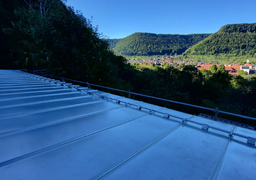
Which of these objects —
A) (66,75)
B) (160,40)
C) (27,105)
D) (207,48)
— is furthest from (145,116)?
(160,40)

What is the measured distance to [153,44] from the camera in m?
130

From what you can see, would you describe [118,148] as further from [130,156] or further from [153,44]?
[153,44]

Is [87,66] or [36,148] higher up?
[87,66]

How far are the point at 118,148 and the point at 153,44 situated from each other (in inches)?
5475

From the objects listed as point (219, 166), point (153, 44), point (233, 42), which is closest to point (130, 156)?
point (219, 166)

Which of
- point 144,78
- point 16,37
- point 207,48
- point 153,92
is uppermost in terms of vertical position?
point 207,48

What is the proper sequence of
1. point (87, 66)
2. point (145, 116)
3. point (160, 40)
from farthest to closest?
point (160, 40), point (87, 66), point (145, 116)

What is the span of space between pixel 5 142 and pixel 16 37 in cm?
1703

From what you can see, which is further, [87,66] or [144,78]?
[144,78]

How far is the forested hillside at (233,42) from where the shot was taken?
Answer: 3543 inches

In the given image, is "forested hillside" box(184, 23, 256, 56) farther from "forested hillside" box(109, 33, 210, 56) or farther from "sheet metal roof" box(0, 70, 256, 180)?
"sheet metal roof" box(0, 70, 256, 180)

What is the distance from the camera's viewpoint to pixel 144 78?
23.1 meters

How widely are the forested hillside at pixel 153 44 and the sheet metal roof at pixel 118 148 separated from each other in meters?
126

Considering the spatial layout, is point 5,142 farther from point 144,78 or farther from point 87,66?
point 144,78
